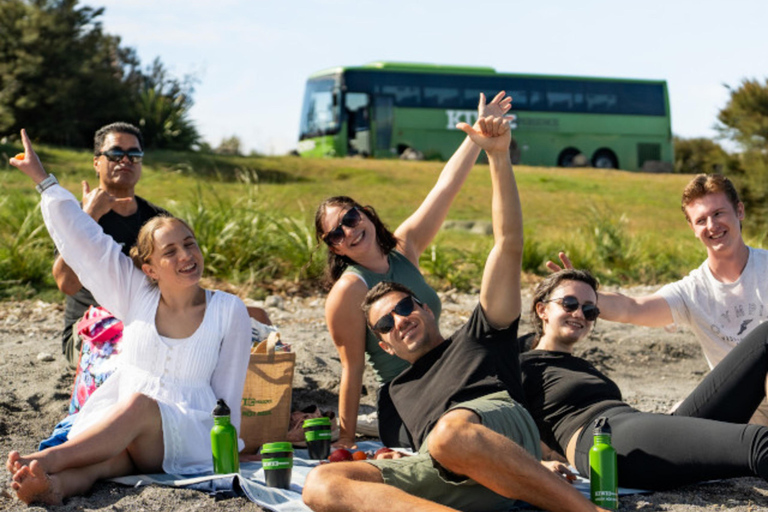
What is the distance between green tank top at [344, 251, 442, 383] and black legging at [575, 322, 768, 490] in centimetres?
93

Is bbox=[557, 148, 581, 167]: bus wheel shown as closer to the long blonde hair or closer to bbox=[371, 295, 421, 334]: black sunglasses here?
the long blonde hair

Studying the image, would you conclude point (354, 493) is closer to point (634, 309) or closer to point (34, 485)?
point (34, 485)

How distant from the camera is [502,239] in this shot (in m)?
3.67

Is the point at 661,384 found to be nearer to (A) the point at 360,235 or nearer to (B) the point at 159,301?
(A) the point at 360,235

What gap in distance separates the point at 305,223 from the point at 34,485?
7.27m

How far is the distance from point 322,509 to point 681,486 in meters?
1.55

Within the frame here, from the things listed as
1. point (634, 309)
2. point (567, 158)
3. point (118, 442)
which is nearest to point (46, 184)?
point (118, 442)

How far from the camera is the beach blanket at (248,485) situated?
149 inches

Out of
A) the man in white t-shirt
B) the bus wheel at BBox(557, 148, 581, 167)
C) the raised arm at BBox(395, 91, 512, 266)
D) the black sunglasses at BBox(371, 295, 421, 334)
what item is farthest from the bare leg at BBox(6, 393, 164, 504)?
the bus wheel at BBox(557, 148, 581, 167)

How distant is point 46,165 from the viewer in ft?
56.6

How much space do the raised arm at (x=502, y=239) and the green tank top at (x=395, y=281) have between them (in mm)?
952

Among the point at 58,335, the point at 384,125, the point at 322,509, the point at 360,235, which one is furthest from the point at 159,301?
the point at 384,125

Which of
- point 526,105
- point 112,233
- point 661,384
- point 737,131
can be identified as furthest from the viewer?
point 526,105

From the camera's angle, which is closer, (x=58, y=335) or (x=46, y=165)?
(x=58, y=335)
